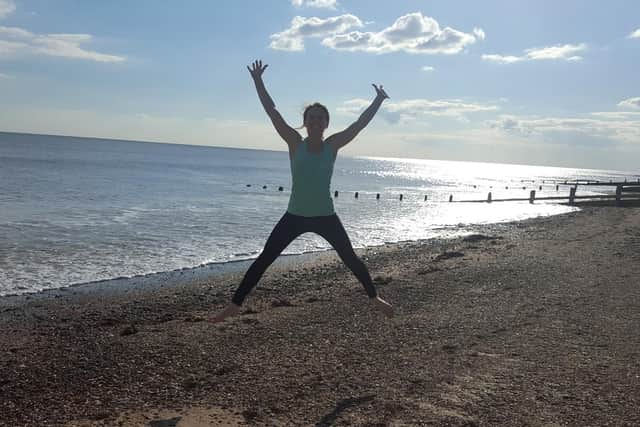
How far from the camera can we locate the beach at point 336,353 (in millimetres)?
5359

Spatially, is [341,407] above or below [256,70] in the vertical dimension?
below

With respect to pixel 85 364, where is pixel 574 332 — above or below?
above

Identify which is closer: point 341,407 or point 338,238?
point 338,238

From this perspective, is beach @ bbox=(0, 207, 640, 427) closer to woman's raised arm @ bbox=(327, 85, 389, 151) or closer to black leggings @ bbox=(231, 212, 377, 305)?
black leggings @ bbox=(231, 212, 377, 305)

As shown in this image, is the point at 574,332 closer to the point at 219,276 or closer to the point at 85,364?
the point at 85,364

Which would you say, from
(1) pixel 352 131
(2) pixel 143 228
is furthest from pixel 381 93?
(2) pixel 143 228

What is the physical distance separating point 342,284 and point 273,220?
661 inches

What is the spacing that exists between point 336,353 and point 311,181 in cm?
314

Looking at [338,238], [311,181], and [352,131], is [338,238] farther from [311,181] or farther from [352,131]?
[352,131]

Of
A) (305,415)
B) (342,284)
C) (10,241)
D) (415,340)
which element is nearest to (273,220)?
(10,241)

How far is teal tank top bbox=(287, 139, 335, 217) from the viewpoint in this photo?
489cm

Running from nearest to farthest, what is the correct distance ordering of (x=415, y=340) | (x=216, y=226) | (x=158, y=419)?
(x=158, y=419) < (x=415, y=340) < (x=216, y=226)

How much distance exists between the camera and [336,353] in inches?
283

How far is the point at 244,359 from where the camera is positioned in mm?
6969
